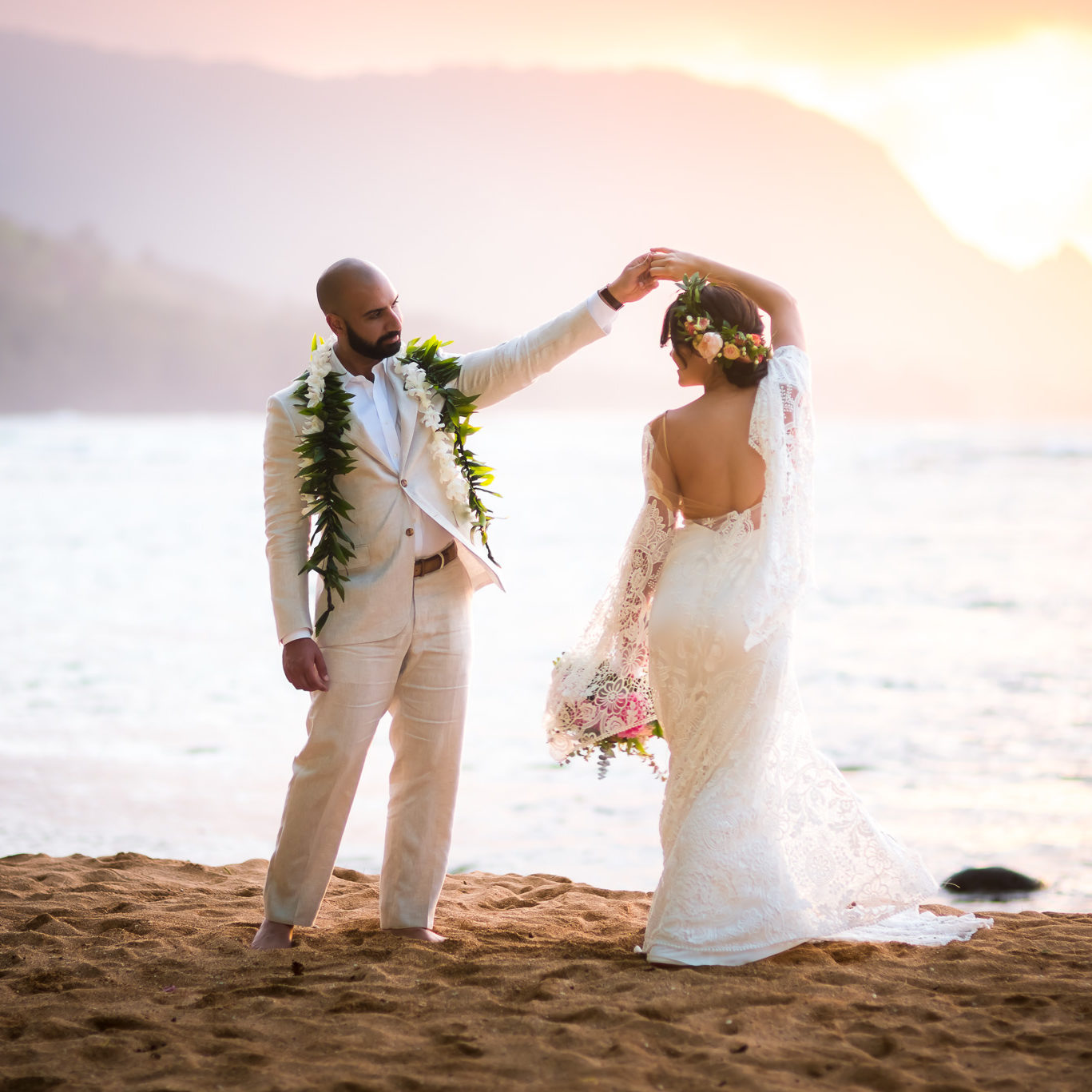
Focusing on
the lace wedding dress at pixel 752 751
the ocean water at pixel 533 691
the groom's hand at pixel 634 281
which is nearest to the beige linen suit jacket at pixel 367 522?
the groom's hand at pixel 634 281

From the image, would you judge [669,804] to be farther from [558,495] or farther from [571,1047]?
[558,495]

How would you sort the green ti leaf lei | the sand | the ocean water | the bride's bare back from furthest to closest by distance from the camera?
the ocean water < the green ti leaf lei < the bride's bare back < the sand

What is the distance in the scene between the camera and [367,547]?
4172mm

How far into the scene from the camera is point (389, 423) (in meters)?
4.26

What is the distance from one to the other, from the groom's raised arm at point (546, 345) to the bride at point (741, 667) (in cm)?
12

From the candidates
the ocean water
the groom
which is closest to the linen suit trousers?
the groom

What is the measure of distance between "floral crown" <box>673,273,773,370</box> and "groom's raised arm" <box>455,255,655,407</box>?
0.27 m

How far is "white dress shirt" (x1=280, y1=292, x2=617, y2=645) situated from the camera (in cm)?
419

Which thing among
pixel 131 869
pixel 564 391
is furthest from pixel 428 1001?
pixel 564 391

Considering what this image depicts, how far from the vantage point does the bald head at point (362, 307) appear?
4.09 meters

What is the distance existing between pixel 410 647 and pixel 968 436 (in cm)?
4543

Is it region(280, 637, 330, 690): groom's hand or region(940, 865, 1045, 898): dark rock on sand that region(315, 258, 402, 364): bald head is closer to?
region(280, 637, 330, 690): groom's hand

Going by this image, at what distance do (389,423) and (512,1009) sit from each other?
201 cm

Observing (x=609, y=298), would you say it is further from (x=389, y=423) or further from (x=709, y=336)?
(x=389, y=423)
